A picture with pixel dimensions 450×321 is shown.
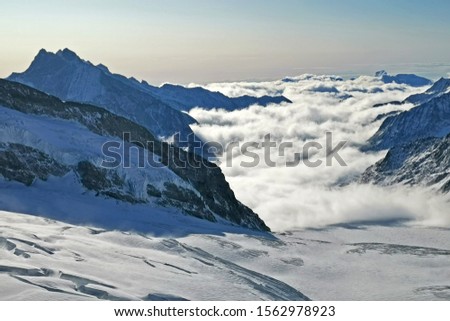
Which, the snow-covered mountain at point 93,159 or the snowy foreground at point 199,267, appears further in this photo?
the snow-covered mountain at point 93,159

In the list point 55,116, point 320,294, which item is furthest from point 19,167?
point 320,294

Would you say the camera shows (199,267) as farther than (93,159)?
No

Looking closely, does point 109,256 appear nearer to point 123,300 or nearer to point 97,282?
point 97,282

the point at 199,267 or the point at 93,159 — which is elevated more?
the point at 93,159

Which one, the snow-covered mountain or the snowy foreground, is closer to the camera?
the snowy foreground
